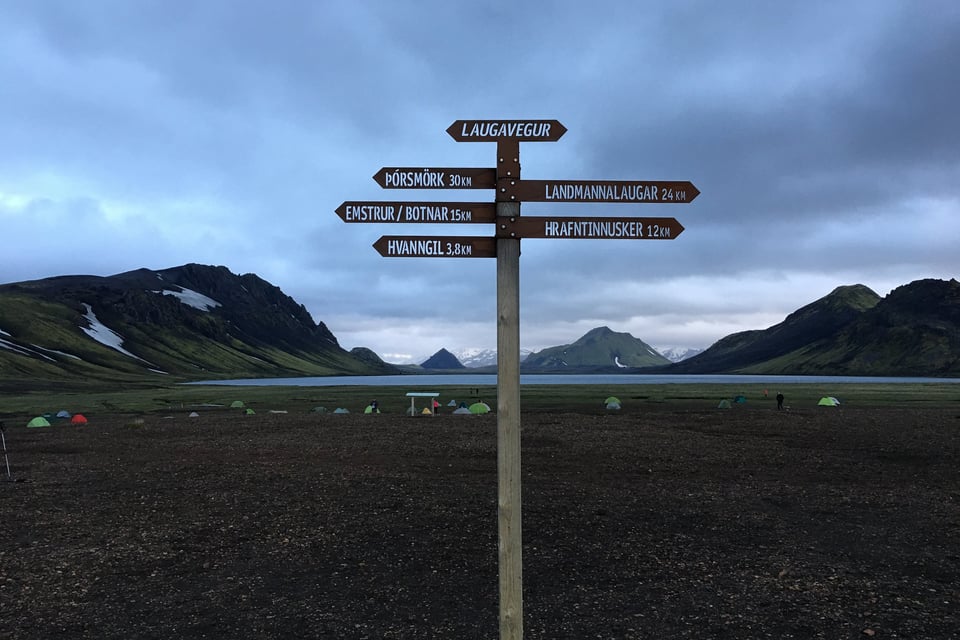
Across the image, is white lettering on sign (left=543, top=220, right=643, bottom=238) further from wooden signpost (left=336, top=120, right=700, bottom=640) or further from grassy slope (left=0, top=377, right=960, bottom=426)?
grassy slope (left=0, top=377, right=960, bottom=426)

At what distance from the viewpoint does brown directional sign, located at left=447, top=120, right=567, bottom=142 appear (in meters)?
6.51

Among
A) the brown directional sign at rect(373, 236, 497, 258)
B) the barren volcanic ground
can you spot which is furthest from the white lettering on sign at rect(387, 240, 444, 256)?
the barren volcanic ground

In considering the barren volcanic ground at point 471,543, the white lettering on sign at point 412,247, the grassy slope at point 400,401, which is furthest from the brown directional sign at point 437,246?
the grassy slope at point 400,401

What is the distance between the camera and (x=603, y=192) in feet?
21.7

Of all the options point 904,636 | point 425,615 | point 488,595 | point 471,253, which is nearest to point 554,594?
point 488,595

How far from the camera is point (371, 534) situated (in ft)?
46.6

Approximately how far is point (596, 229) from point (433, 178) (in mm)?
1919

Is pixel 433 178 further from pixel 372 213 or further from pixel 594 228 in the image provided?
pixel 594 228

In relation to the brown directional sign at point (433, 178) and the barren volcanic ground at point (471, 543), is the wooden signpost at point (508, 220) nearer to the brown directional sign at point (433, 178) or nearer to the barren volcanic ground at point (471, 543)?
the brown directional sign at point (433, 178)

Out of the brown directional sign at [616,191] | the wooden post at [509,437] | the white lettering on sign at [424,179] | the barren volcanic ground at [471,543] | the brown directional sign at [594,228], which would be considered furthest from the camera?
the barren volcanic ground at [471,543]

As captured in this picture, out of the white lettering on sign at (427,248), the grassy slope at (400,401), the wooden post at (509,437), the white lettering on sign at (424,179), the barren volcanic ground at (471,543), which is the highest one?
the white lettering on sign at (424,179)

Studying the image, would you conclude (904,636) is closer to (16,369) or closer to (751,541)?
(751,541)

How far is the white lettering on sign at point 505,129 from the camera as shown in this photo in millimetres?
6512

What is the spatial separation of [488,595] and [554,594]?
1.14 m
